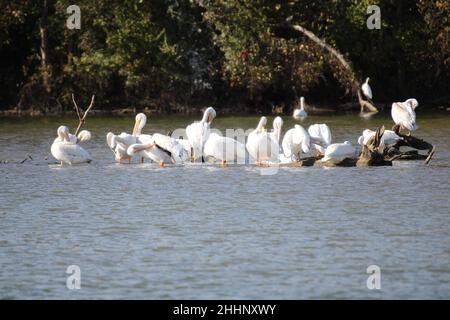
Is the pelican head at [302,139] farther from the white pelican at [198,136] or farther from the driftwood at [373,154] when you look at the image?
the white pelican at [198,136]

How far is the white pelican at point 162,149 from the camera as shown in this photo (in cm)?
1634

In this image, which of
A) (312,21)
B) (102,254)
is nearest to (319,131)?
(102,254)

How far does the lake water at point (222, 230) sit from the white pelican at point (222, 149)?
187 mm

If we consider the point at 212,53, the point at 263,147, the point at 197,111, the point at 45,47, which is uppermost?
the point at 45,47

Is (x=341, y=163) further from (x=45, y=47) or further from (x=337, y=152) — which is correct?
(x=45, y=47)

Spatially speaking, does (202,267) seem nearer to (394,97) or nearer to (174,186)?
(174,186)

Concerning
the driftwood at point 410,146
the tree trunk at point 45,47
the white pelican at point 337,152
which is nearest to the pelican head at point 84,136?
the white pelican at point 337,152

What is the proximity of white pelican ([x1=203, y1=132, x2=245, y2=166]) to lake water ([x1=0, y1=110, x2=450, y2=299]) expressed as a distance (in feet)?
0.61

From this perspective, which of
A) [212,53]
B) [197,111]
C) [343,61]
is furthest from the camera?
[212,53]

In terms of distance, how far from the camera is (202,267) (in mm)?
9883

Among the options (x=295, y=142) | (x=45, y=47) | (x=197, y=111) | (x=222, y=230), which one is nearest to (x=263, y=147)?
(x=295, y=142)

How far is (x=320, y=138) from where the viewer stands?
16.8 m

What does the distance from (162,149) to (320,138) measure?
2147 millimetres
